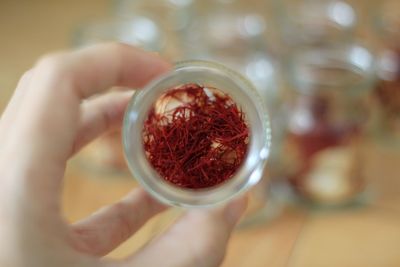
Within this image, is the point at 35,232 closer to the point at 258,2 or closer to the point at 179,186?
the point at 179,186

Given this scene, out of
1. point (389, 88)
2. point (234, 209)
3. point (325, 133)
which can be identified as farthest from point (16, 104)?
point (389, 88)

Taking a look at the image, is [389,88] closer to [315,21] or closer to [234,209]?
[315,21]

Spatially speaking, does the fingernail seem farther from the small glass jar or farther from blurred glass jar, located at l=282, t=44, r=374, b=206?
blurred glass jar, located at l=282, t=44, r=374, b=206

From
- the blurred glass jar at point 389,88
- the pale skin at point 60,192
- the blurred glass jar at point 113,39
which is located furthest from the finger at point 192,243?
the blurred glass jar at point 389,88

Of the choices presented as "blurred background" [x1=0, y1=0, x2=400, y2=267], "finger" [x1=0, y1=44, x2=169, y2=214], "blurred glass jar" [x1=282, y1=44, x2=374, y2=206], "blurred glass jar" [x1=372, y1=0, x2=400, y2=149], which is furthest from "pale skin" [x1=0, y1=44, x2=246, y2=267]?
"blurred glass jar" [x1=372, y1=0, x2=400, y2=149]

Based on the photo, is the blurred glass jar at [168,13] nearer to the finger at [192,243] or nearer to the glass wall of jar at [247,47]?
the glass wall of jar at [247,47]

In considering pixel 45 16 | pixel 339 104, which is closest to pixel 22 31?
pixel 45 16
